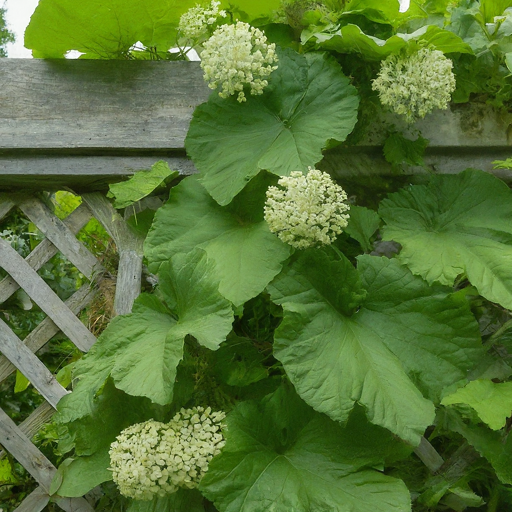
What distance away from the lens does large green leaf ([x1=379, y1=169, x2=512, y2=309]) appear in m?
1.25

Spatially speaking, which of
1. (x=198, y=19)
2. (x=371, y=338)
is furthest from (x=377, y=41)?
(x=371, y=338)

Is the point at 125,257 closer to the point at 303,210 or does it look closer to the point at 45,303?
the point at 45,303

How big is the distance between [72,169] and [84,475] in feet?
2.42

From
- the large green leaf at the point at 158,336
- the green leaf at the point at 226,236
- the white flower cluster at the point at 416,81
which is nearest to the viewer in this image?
the large green leaf at the point at 158,336

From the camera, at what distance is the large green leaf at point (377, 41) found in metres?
1.29

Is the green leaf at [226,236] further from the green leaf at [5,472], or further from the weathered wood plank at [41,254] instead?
the green leaf at [5,472]

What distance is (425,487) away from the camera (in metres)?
1.39

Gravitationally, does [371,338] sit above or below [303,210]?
below

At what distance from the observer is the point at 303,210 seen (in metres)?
1.15

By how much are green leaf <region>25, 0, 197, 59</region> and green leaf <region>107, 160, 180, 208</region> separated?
1.14 feet

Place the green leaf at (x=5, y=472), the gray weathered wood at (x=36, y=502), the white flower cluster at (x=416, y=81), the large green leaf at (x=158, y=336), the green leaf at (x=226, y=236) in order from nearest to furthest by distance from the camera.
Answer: the large green leaf at (x=158, y=336)
the green leaf at (x=226, y=236)
the white flower cluster at (x=416, y=81)
the gray weathered wood at (x=36, y=502)
the green leaf at (x=5, y=472)

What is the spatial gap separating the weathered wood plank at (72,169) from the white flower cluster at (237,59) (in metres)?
0.27

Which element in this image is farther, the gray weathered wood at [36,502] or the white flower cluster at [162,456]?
the gray weathered wood at [36,502]

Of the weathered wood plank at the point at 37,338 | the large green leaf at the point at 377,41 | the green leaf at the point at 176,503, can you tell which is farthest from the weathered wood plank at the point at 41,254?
the large green leaf at the point at 377,41
